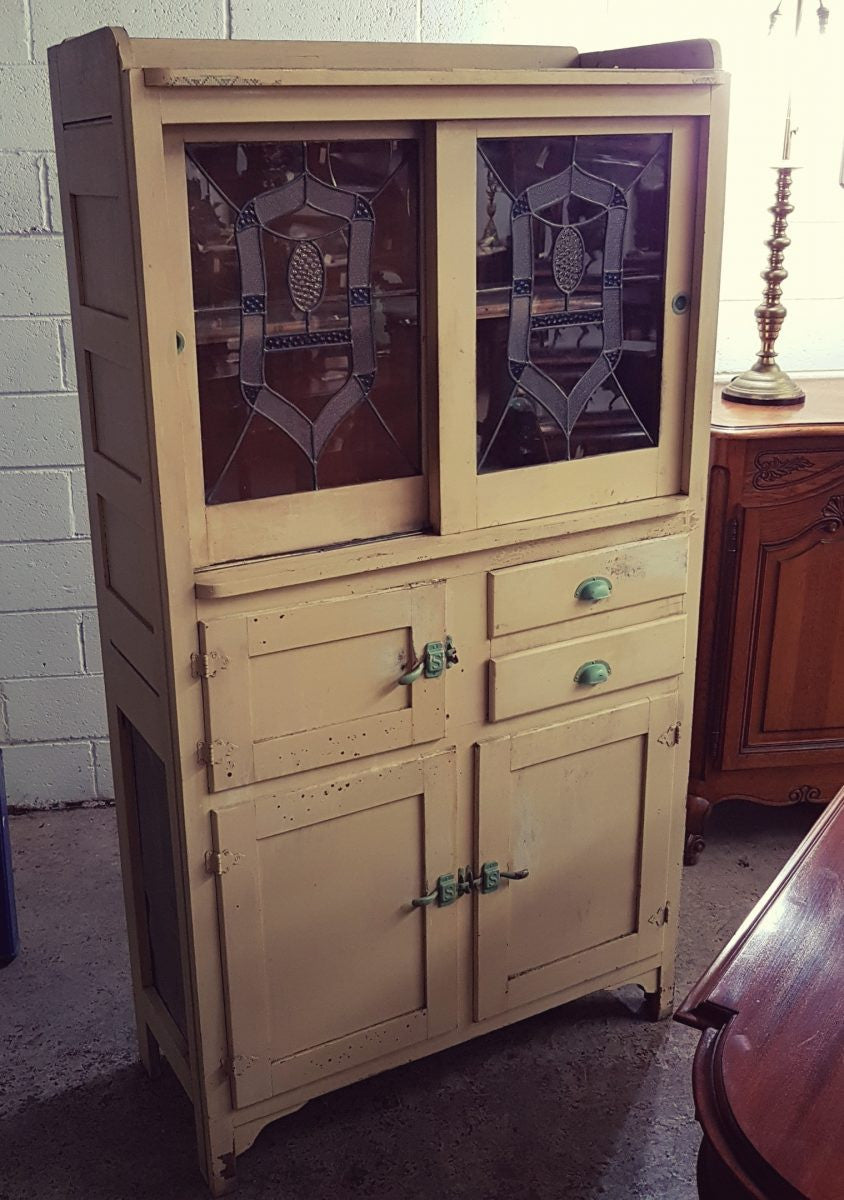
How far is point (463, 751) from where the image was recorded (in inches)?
76.6

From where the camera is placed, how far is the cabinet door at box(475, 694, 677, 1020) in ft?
6.62

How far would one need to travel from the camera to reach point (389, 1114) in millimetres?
2098

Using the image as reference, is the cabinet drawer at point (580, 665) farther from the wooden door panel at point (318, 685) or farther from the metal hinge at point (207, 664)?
the metal hinge at point (207, 664)

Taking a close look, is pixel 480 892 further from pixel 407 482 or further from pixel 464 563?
pixel 407 482

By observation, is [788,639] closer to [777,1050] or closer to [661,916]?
[661,916]

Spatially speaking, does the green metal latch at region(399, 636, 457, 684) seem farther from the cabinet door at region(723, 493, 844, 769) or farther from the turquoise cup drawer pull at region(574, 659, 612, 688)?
the cabinet door at region(723, 493, 844, 769)

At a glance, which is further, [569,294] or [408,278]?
[569,294]

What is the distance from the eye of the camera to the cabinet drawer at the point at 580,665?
1.94m

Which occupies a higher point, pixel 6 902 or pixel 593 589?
pixel 593 589

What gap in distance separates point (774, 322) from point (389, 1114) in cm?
186

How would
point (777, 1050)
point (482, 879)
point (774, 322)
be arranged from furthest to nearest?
point (774, 322) < point (482, 879) < point (777, 1050)

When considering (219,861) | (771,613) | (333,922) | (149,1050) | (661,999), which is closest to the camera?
(219,861)

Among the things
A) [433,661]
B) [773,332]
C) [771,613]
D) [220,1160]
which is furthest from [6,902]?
[773,332]

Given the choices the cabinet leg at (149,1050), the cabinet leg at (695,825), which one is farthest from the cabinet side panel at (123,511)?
the cabinet leg at (695,825)
